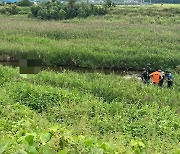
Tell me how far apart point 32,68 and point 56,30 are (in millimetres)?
13425

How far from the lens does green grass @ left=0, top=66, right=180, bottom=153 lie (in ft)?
26.6

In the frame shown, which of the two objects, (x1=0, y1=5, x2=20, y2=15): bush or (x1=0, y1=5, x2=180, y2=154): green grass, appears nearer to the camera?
(x1=0, y1=5, x2=180, y2=154): green grass

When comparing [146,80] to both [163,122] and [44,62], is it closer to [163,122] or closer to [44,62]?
[163,122]

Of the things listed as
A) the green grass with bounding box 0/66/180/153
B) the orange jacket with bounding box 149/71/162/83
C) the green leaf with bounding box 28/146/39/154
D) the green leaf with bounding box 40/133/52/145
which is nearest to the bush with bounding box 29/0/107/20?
the green grass with bounding box 0/66/180/153

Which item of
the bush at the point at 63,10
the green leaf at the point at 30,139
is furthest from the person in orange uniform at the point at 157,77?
the bush at the point at 63,10

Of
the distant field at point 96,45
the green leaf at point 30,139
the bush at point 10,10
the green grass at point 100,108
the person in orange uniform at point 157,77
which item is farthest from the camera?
the bush at point 10,10

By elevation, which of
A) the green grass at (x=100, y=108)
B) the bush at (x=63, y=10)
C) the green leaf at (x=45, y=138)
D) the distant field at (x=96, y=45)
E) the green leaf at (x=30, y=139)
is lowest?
the green grass at (x=100, y=108)

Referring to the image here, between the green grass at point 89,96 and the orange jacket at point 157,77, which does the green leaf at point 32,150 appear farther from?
the orange jacket at point 157,77

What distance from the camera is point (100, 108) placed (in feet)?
34.7

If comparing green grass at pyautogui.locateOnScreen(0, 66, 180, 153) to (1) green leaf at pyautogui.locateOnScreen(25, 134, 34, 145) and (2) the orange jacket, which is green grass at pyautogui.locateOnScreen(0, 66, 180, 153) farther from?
(1) green leaf at pyautogui.locateOnScreen(25, 134, 34, 145)

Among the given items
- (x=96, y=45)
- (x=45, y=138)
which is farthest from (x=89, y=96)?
(x=96, y=45)

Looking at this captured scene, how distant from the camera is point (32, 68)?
12.5 meters

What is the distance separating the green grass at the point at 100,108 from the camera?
8.09 metres

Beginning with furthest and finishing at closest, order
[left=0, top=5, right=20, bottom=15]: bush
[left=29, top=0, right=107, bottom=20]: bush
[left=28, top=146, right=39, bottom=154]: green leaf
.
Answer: [left=0, top=5, right=20, bottom=15]: bush → [left=29, top=0, right=107, bottom=20]: bush → [left=28, top=146, right=39, bottom=154]: green leaf
